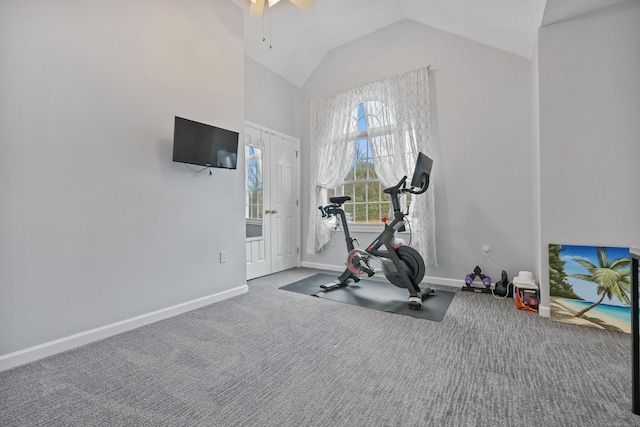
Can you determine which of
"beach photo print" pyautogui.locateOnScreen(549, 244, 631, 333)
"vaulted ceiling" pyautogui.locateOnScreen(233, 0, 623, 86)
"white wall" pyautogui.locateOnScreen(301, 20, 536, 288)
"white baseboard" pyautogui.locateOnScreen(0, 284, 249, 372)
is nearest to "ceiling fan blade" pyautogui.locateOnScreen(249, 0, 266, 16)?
"vaulted ceiling" pyautogui.locateOnScreen(233, 0, 623, 86)

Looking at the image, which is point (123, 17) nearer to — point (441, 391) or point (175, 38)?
point (175, 38)

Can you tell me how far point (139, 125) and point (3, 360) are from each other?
189 cm

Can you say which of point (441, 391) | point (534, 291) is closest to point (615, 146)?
point (534, 291)

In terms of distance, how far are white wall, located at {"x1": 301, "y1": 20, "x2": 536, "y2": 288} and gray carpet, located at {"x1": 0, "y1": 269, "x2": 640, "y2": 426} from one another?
1.15m

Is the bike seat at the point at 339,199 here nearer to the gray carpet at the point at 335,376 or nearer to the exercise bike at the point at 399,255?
the exercise bike at the point at 399,255

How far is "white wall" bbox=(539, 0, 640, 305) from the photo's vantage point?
2287 millimetres

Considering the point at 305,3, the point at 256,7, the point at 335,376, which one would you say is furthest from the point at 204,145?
the point at 335,376

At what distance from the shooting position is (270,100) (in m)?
4.46

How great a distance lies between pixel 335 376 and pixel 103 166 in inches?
91.9

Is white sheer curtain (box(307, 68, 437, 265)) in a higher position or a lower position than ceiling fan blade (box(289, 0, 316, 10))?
lower

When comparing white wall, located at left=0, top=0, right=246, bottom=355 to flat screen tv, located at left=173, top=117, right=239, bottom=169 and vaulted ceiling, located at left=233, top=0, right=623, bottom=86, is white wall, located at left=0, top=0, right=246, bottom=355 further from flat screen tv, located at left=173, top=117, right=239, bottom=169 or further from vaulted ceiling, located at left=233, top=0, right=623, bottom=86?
vaulted ceiling, located at left=233, top=0, right=623, bottom=86

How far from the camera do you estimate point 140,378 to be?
5.40 feet

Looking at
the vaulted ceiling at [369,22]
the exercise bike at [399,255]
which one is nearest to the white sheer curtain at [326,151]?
the vaulted ceiling at [369,22]

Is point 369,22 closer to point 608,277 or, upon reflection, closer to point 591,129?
point 591,129
